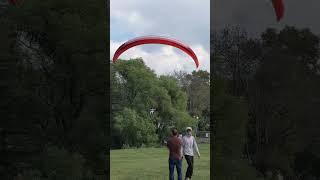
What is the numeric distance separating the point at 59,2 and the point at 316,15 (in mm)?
5479

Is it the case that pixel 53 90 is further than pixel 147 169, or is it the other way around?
pixel 147 169

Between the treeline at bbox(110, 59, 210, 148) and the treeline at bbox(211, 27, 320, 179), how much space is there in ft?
88.2

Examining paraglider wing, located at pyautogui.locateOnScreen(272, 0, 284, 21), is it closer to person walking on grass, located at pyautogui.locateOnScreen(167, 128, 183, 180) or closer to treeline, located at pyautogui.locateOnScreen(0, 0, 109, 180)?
person walking on grass, located at pyautogui.locateOnScreen(167, 128, 183, 180)

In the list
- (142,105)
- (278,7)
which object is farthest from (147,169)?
(142,105)

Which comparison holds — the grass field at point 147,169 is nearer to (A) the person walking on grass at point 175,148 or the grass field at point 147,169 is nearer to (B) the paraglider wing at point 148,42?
(A) the person walking on grass at point 175,148

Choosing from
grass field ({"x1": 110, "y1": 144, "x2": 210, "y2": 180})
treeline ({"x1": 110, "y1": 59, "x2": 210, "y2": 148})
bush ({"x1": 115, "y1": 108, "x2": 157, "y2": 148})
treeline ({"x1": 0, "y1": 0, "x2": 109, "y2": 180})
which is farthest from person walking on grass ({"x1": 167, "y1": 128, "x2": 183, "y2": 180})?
bush ({"x1": 115, "y1": 108, "x2": 157, "y2": 148})

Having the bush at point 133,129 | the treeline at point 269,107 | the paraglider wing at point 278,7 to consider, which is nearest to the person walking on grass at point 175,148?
the treeline at point 269,107

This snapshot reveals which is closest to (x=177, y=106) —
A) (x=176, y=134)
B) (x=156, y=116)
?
(x=156, y=116)

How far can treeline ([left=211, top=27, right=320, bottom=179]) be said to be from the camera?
1142cm

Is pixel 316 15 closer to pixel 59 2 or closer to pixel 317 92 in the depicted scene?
pixel 317 92

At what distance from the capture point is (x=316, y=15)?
11.5m

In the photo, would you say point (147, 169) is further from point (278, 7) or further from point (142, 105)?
point (142, 105)

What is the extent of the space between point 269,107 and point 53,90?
4.64m

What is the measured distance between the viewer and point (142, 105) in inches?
1629
